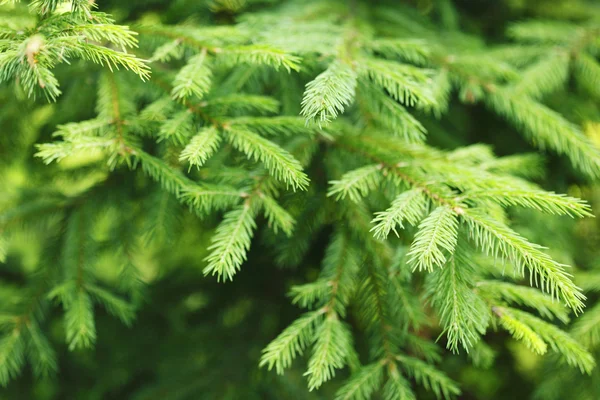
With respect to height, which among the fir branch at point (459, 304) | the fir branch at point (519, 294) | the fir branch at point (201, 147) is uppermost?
the fir branch at point (201, 147)

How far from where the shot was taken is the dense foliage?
1091 millimetres

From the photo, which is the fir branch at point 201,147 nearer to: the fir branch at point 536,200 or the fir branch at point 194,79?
the fir branch at point 194,79

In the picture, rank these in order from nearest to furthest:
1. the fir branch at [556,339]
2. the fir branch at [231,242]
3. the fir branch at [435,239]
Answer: the fir branch at [435,239] → the fir branch at [231,242] → the fir branch at [556,339]

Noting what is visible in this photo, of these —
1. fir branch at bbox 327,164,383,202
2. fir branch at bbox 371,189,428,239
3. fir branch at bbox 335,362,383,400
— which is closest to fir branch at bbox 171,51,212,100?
fir branch at bbox 327,164,383,202

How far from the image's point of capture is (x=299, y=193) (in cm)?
138

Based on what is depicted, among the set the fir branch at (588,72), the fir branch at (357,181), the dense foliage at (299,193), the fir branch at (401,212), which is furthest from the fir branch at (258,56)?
the fir branch at (588,72)

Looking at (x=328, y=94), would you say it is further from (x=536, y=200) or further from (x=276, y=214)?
(x=536, y=200)

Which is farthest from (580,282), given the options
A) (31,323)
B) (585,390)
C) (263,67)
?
(31,323)

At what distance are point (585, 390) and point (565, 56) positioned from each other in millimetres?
1268

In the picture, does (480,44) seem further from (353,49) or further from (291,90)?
(291,90)

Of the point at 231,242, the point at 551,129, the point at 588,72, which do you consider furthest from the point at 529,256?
the point at 588,72

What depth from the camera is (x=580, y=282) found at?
5.42ft

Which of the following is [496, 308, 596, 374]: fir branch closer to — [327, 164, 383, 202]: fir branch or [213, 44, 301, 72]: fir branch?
[327, 164, 383, 202]: fir branch

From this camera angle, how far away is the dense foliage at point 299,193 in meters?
1.09
